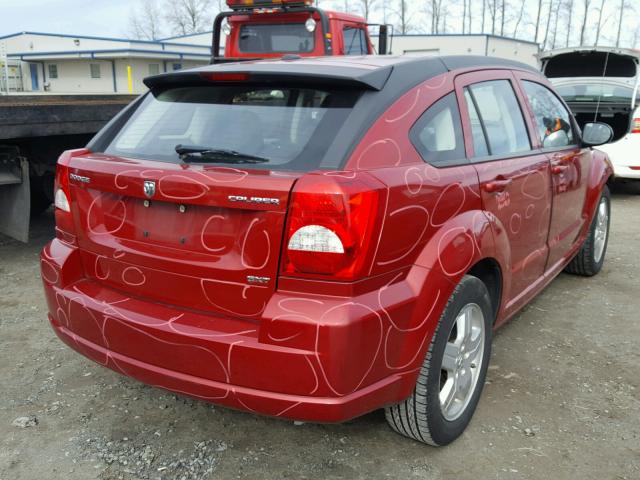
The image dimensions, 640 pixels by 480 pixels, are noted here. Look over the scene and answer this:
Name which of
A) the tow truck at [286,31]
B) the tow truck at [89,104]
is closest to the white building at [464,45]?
the tow truck at [286,31]

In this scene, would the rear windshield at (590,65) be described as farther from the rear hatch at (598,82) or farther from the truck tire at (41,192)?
the truck tire at (41,192)

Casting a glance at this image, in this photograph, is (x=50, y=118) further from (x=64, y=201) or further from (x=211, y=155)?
(x=211, y=155)

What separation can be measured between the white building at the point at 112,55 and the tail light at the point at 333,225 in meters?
30.7

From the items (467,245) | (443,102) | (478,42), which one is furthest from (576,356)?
(478,42)

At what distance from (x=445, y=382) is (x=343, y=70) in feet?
4.66

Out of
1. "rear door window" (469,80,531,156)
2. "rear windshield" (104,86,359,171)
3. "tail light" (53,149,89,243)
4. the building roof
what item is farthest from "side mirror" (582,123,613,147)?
the building roof

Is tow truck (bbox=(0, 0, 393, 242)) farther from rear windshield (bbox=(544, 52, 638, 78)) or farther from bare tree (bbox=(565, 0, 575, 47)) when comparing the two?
bare tree (bbox=(565, 0, 575, 47))

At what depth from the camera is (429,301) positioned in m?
2.28

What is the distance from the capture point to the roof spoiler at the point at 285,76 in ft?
7.68

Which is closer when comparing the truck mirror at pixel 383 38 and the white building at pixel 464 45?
the truck mirror at pixel 383 38

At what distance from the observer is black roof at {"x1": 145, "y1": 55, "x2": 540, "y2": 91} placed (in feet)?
7.73

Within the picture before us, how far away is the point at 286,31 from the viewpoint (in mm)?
8516

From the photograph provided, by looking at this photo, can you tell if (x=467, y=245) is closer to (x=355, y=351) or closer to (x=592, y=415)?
(x=355, y=351)

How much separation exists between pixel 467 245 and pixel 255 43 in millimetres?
7043
